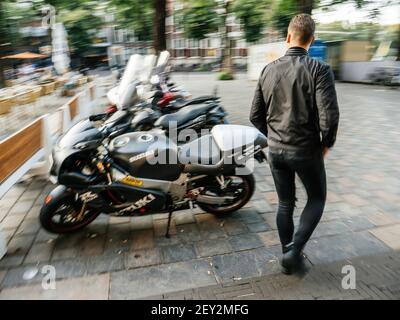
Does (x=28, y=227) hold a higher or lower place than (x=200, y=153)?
lower

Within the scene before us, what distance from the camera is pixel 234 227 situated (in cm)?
353

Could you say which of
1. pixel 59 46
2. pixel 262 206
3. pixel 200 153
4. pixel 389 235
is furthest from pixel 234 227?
pixel 59 46

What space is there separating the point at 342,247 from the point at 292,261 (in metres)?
0.77

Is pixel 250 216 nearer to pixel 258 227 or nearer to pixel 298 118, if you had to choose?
pixel 258 227

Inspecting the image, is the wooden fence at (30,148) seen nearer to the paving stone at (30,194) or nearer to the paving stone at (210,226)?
the paving stone at (30,194)

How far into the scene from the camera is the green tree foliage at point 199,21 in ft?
93.6

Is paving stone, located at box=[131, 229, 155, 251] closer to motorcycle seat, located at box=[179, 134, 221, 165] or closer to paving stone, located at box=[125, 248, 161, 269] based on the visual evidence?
paving stone, located at box=[125, 248, 161, 269]

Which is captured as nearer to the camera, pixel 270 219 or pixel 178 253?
pixel 178 253

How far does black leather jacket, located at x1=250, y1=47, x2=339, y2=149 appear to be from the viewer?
219cm

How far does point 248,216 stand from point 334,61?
57.7 feet

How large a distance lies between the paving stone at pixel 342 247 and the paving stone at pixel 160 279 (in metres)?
0.99

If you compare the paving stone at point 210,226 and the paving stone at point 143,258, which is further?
the paving stone at point 210,226

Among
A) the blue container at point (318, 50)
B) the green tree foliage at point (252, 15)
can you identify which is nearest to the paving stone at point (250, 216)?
the blue container at point (318, 50)

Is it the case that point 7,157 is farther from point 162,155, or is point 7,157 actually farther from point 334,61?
point 334,61
